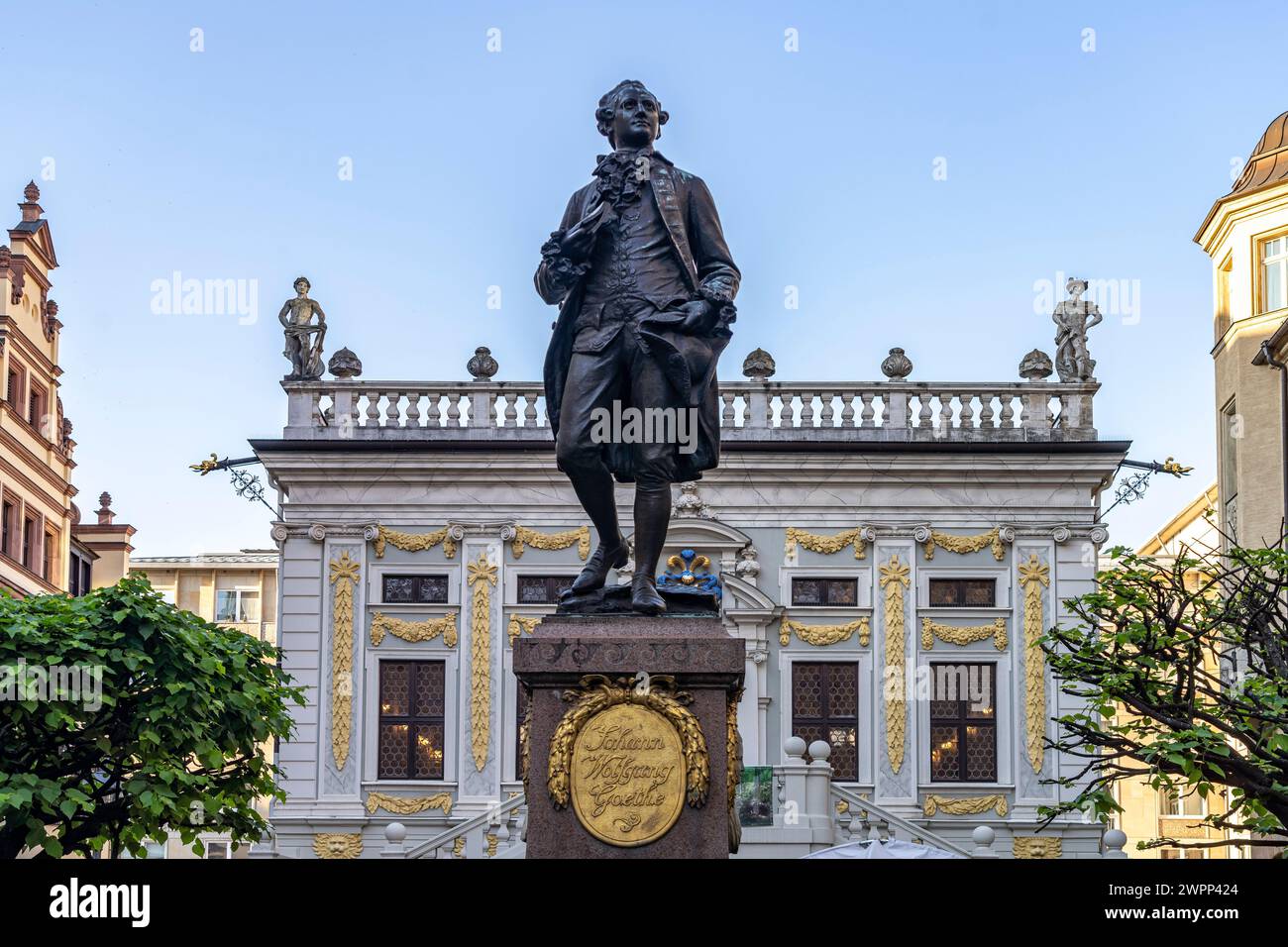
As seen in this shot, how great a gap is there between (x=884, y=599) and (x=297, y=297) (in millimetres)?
11025

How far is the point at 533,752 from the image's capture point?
937 centimetres

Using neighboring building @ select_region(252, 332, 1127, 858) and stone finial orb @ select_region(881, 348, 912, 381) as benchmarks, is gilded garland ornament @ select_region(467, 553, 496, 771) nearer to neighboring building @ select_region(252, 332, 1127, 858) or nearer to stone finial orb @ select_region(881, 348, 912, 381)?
neighboring building @ select_region(252, 332, 1127, 858)

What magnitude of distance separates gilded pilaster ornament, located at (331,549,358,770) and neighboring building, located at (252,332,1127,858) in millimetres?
35

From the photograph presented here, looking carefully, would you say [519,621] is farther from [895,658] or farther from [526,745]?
[526,745]

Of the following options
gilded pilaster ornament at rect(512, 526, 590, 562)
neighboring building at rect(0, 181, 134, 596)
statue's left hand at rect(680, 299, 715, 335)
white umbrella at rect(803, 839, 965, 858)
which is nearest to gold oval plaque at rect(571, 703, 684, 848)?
statue's left hand at rect(680, 299, 715, 335)

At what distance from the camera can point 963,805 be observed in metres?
32.0

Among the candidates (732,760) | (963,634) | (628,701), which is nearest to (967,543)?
(963,634)

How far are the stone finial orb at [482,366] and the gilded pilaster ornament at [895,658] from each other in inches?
290

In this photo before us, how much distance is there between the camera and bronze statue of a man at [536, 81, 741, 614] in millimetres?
10062

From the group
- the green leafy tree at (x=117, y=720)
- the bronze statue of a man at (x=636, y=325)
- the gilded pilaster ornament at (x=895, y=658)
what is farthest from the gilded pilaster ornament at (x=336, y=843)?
the bronze statue of a man at (x=636, y=325)

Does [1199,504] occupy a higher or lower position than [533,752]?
higher

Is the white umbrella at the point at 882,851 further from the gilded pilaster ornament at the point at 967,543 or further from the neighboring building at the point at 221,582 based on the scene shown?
the neighboring building at the point at 221,582
